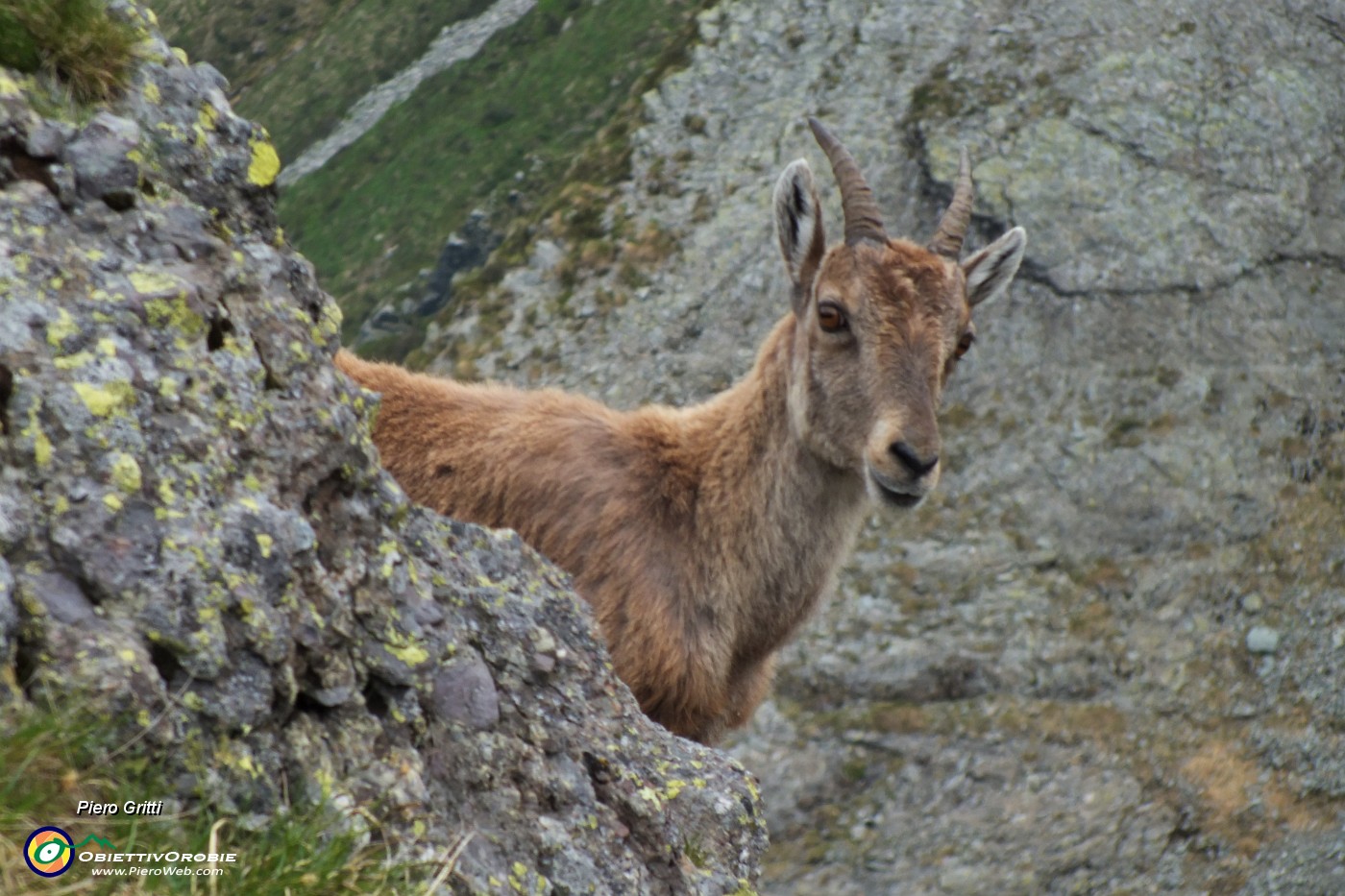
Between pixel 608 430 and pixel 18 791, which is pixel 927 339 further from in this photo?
pixel 18 791

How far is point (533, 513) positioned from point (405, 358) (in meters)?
10.9

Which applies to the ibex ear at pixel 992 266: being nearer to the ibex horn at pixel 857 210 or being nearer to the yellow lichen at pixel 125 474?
the ibex horn at pixel 857 210

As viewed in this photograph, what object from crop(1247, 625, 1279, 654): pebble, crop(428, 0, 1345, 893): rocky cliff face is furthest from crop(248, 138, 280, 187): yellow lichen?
crop(1247, 625, 1279, 654): pebble

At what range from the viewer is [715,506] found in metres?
8.95

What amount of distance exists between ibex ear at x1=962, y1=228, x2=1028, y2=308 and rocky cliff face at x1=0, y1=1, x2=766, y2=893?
16.8ft

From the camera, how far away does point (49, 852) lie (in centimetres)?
329

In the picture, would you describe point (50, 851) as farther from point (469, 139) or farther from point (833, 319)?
point (469, 139)

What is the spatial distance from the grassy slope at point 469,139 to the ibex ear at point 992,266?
12.9m

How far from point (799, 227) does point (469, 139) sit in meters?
15.1

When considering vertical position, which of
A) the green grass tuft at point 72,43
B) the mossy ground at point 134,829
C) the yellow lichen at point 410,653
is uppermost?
the green grass tuft at point 72,43

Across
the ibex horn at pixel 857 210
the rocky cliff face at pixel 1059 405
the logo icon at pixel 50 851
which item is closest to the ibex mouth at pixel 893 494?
the ibex horn at pixel 857 210

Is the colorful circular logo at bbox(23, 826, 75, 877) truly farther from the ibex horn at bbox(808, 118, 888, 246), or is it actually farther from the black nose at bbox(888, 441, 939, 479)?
the ibex horn at bbox(808, 118, 888, 246)

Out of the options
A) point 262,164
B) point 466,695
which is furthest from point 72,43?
point 466,695

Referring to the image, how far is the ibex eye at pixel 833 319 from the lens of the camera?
891cm
